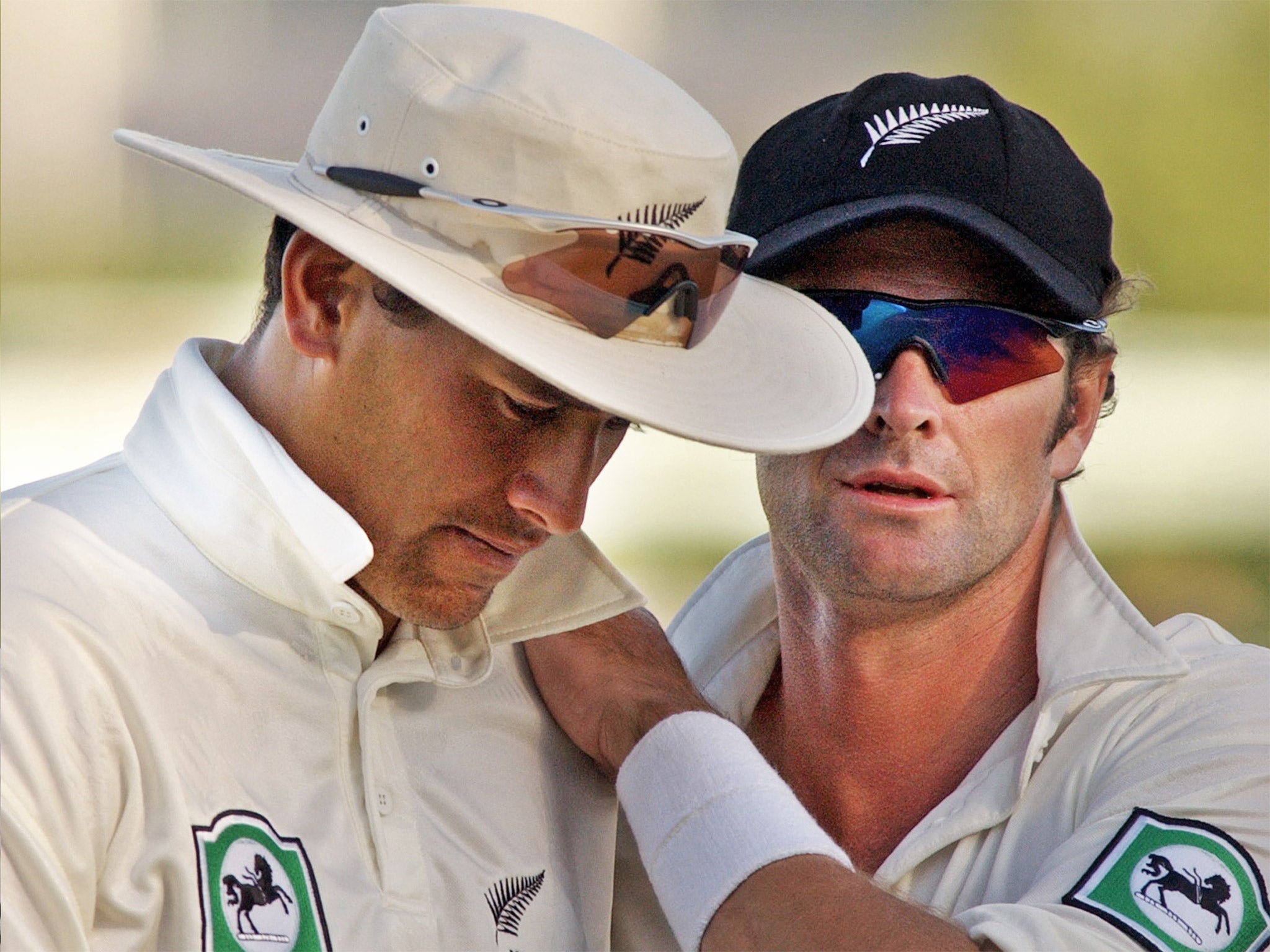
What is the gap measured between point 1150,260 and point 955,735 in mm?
8471

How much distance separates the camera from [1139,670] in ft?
6.72

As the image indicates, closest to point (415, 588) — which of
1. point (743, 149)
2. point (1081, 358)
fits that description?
point (1081, 358)

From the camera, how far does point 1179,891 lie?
178cm

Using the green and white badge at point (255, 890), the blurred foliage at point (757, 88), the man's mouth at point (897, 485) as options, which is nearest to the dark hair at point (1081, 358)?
the man's mouth at point (897, 485)

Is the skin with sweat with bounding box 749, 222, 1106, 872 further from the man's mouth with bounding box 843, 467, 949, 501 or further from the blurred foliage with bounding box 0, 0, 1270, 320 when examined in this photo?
the blurred foliage with bounding box 0, 0, 1270, 320

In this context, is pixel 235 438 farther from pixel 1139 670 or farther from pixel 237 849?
pixel 1139 670

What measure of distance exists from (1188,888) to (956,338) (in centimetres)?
84

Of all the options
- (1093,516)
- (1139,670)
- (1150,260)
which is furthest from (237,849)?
(1150,260)

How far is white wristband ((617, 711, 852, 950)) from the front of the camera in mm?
1837

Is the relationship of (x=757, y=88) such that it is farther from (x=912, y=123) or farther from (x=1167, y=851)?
(x=1167, y=851)

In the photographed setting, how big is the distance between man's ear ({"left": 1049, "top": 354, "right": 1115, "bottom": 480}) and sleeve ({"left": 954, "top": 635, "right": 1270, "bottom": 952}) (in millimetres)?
516

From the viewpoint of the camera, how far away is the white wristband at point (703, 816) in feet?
6.03

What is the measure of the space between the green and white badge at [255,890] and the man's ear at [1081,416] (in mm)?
1313

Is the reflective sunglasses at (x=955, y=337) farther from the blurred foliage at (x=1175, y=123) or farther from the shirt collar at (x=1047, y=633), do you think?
the blurred foliage at (x=1175, y=123)
